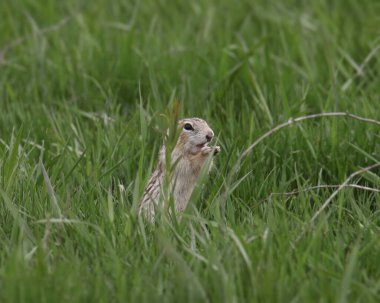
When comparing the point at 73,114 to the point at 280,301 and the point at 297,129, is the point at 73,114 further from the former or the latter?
the point at 280,301

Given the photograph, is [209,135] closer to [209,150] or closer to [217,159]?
[209,150]

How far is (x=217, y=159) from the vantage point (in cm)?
586

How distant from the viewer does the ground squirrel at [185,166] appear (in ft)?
16.8

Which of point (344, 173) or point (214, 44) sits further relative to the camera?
point (214, 44)

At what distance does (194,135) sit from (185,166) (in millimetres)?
178

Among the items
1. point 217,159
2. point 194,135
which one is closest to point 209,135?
point 194,135

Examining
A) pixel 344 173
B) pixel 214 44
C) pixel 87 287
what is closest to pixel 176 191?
pixel 344 173

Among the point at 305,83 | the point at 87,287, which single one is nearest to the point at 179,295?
the point at 87,287

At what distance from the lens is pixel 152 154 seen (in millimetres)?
5684

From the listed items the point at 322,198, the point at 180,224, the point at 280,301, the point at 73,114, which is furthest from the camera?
the point at 73,114

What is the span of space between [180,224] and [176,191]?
676 millimetres

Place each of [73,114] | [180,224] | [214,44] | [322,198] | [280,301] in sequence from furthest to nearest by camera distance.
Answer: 1. [214,44]
2. [73,114]
3. [322,198]
4. [180,224]
5. [280,301]

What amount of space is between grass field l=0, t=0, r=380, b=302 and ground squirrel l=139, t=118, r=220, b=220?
0.36 ft

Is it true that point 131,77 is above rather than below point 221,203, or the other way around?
below
